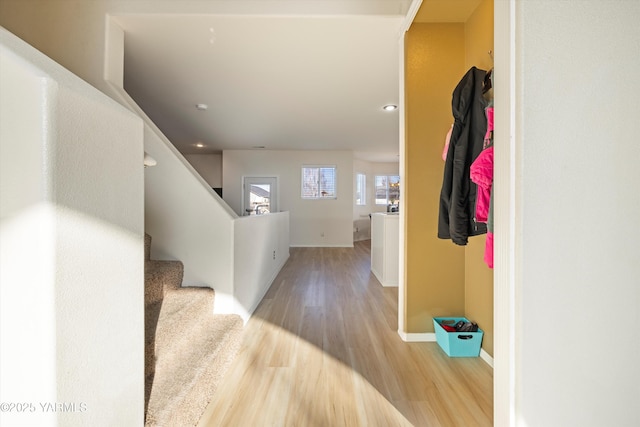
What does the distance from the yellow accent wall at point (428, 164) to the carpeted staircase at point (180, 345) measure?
4.41 ft

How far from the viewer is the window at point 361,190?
853cm

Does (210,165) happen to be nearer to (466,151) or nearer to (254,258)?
(254,258)

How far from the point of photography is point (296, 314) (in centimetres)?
250

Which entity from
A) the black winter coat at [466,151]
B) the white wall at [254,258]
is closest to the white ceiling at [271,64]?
the black winter coat at [466,151]

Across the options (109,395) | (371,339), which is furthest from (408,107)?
(109,395)

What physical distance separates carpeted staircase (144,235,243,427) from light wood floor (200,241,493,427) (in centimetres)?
12

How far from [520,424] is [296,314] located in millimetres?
1898

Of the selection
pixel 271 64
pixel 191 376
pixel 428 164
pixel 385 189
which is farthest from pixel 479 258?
pixel 385 189

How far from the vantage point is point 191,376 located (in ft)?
4.40

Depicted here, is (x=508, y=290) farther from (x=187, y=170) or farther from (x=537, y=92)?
(x=187, y=170)

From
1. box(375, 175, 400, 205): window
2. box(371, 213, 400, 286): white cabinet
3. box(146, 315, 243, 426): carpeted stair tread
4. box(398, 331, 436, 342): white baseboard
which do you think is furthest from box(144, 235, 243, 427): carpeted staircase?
box(375, 175, 400, 205): window

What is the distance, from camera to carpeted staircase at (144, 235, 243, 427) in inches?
47.3

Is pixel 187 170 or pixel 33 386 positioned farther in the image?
pixel 187 170

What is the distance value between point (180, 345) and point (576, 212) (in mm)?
1908
